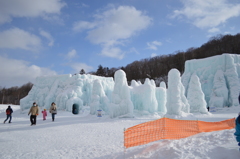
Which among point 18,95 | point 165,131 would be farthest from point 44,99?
point 18,95

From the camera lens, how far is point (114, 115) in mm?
16734

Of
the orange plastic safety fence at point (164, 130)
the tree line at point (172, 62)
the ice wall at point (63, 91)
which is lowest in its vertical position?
the orange plastic safety fence at point (164, 130)

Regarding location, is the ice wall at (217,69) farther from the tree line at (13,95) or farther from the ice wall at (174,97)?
the tree line at (13,95)

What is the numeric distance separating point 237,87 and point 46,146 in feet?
101

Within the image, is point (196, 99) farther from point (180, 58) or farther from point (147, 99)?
point (180, 58)

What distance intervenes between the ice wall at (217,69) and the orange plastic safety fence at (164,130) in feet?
77.6

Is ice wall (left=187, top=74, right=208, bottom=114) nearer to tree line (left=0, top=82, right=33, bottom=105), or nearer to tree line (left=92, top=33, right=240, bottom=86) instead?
tree line (left=92, top=33, right=240, bottom=86)

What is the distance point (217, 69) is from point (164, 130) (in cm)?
2983

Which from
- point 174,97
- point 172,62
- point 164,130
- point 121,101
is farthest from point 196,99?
point 172,62

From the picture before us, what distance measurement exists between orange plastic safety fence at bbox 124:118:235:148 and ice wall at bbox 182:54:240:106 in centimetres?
2366

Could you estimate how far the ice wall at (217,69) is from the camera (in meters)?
26.9

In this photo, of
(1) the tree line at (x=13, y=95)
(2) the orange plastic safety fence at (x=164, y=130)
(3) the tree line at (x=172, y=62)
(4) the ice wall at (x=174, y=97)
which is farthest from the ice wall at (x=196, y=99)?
(1) the tree line at (x=13, y=95)

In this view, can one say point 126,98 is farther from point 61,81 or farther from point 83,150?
point 61,81

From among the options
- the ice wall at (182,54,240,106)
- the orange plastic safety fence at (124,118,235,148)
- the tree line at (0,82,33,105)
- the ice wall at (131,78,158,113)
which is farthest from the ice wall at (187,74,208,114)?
the tree line at (0,82,33,105)
